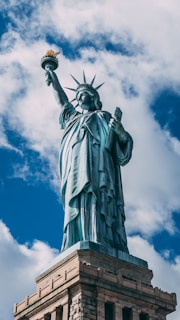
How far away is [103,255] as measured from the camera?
115 feet

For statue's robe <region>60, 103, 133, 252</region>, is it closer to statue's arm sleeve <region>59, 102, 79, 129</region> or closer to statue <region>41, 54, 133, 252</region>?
statue <region>41, 54, 133, 252</region>

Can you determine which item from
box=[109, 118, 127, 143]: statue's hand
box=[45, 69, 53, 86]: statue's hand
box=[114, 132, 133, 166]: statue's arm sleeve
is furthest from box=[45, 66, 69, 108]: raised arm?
box=[114, 132, 133, 166]: statue's arm sleeve

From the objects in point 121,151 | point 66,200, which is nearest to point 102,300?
point 66,200

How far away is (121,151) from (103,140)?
107cm

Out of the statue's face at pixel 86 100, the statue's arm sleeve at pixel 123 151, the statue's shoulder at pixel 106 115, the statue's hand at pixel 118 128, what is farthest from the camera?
the statue's face at pixel 86 100

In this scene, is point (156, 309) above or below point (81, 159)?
below

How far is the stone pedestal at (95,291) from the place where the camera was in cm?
3316

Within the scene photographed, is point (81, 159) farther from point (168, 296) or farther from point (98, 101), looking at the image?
point (168, 296)

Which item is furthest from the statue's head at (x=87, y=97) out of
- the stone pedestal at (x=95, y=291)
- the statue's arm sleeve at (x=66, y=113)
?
the stone pedestal at (x=95, y=291)

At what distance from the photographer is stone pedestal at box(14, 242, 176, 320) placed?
109ft

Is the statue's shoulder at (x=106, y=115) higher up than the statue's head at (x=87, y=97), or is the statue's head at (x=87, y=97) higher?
the statue's head at (x=87, y=97)

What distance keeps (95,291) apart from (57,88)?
42.5 ft

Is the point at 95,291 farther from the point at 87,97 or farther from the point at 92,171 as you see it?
the point at 87,97

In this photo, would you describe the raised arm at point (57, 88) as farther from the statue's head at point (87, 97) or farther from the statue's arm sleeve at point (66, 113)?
the statue's head at point (87, 97)
